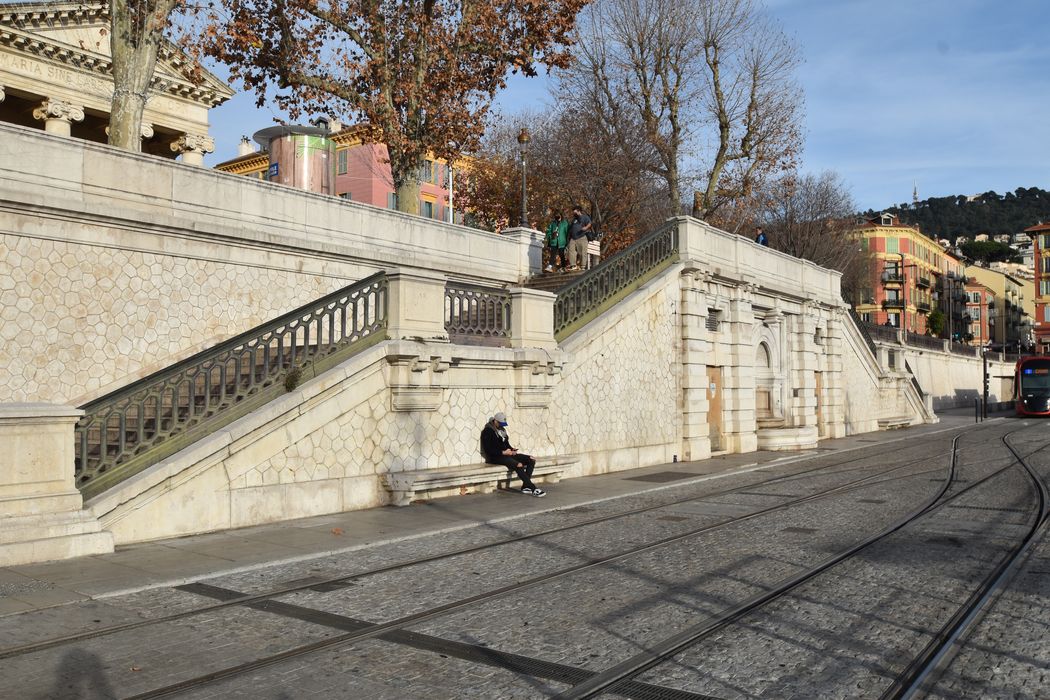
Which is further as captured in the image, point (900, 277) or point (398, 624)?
point (900, 277)

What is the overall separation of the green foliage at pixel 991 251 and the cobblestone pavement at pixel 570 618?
203 meters

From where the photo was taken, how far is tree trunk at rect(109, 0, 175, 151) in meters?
16.1

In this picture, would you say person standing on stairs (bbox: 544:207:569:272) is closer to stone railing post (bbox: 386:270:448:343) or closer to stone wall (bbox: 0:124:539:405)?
stone wall (bbox: 0:124:539:405)

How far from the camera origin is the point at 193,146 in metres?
33.2

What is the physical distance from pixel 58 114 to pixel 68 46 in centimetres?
315

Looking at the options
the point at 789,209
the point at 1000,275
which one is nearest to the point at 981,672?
the point at 789,209

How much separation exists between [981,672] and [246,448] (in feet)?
27.1

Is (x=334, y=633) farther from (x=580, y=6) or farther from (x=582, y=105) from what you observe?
(x=582, y=105)

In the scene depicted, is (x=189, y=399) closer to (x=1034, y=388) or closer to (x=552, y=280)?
(x=552, y=280)

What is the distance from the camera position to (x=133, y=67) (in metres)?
16.3

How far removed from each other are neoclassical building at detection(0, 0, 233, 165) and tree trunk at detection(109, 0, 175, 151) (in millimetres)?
12289

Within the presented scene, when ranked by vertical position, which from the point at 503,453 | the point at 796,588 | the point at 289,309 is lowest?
the point at 796,588

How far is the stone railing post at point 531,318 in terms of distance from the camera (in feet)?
51.7

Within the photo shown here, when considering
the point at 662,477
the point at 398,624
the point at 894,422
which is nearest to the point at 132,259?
the point at 398,624
